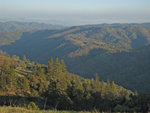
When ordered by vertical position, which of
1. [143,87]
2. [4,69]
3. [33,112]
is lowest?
[143,87]

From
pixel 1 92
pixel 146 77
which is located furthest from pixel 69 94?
pixel 146 77

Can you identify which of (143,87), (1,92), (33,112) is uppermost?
(33,112)

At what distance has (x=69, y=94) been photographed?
139 ft

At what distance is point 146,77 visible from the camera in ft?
605

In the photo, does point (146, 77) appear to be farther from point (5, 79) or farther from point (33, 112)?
point (33, 112)

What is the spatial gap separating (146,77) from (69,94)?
164 meters

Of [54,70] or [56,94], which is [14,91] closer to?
[56,94]

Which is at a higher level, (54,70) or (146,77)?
(54,70)

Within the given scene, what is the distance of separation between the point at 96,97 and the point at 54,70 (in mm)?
35553

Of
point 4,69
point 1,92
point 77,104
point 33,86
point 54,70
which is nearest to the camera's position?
point 77,104

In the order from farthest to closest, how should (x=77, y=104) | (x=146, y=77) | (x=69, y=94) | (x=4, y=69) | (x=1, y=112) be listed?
(x=146, y=77), (x=4, y=69), (x=69, y=94), (x=77, y=104), (x=1, y=112)

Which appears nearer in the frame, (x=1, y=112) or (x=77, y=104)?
(x=1, y=112)

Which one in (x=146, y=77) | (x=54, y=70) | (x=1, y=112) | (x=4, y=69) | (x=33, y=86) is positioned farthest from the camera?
(x=146, y=77)

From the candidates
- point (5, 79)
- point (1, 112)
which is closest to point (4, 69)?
point (5, 79)
